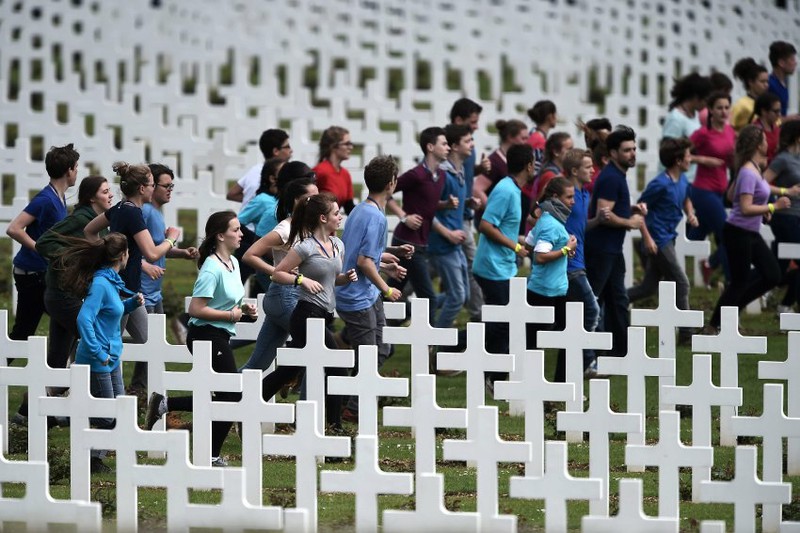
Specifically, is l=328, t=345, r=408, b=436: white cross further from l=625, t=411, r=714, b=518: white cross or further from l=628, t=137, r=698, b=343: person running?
l=628, t=137, r=698, b=343: person running

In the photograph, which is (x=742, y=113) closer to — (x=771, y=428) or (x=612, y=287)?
(x=612, y=287)

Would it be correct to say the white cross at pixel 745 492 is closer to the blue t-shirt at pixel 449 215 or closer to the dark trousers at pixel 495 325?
the dark trousers at pixel 495 325

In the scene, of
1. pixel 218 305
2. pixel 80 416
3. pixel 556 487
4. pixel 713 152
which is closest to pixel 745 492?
pixel 556 487

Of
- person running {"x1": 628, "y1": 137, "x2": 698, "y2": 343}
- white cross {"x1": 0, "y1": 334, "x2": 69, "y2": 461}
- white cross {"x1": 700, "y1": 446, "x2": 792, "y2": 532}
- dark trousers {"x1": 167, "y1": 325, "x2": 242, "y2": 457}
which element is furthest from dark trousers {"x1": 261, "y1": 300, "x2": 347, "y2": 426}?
person running {"x1": 628, "y1": 137, "x2": 698, "y2": 343}

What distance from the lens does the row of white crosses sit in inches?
313

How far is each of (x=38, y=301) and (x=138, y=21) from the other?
25028mm

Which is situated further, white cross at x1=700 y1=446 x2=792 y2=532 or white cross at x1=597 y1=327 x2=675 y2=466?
white cross at x1=597 y1=327 x2=675 y2=466

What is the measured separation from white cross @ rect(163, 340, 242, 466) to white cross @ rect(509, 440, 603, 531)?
1.47 m

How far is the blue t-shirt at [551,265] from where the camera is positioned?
11750 millimetres

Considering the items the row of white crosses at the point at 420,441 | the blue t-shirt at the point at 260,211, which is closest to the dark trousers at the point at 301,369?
the row of white crosses at the point at 420,441

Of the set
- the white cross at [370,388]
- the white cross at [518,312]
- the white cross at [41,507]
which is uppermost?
the white cross at [370,388]

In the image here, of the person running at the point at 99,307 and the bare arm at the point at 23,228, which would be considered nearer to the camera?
the person running at the point at 99,307

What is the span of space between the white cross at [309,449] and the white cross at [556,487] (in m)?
0.80

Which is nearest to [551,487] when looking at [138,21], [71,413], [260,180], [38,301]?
[71,413]
